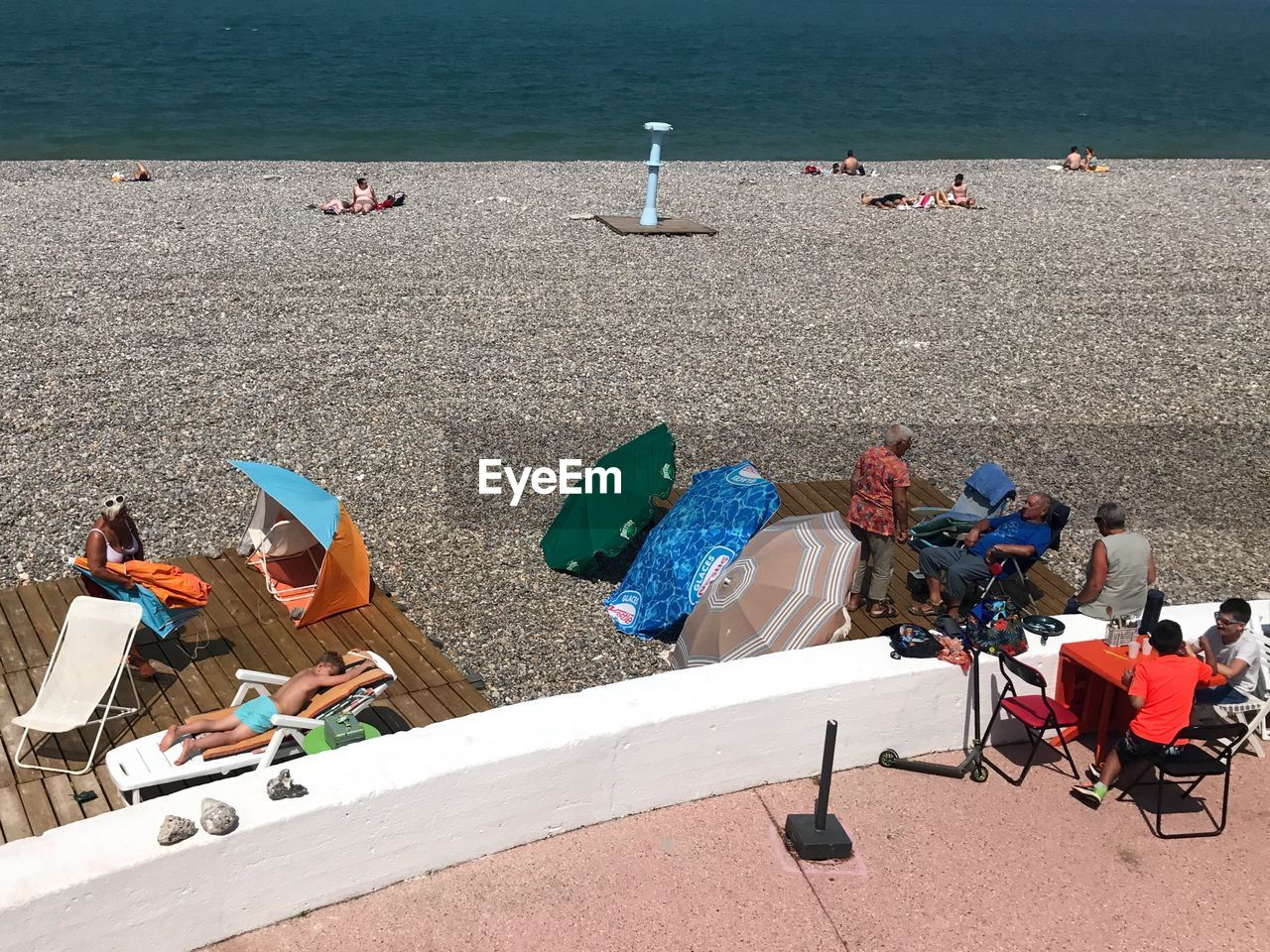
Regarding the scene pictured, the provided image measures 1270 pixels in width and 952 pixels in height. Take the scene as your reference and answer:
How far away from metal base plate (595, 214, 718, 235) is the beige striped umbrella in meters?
12.4

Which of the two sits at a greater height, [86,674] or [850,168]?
[850,168]

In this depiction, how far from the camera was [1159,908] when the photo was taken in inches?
214

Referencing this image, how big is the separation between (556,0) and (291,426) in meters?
205

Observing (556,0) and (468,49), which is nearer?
(468,49)

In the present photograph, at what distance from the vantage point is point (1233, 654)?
6.79 metres

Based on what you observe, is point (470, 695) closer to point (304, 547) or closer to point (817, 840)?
point (304, 547)

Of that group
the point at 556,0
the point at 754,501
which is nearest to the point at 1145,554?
the point at 754,501

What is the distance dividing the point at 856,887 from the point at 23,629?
571 cm

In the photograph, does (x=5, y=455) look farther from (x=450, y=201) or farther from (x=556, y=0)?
(x=556, y=0)

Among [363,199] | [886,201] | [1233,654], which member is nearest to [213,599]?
[1233,654]

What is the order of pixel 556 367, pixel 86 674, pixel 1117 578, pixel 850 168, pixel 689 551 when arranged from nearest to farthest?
pixel 86 674 → pixel 1117 578 → pixel 689 551 → pixel 556 367 → pixel 850 168

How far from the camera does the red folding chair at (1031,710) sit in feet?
20.2

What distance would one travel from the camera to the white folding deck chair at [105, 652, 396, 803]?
19.3ft

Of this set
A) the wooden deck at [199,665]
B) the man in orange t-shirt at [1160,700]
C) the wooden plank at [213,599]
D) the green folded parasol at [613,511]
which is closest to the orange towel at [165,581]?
the wooden deck at [199,665]
